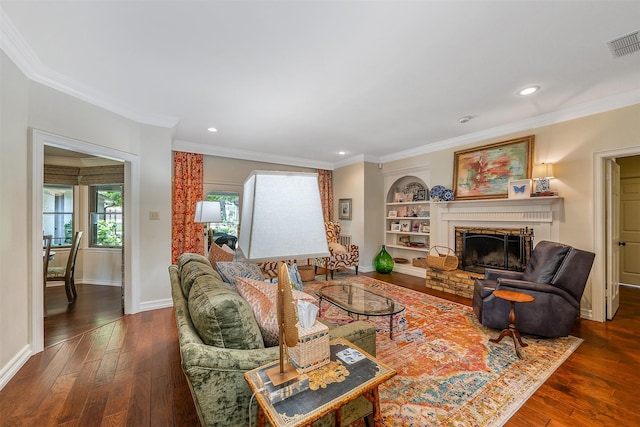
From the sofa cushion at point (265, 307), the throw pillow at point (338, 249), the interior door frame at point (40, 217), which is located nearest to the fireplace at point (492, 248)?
the throw pillow at point (338, 249)

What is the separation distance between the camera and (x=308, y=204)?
101 centimetres

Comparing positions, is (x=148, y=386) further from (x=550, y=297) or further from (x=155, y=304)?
(x=550, y=297)

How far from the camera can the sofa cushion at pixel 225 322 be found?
120 cm

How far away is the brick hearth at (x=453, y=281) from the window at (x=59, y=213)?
644 centimetres

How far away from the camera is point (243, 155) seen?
16.9 ft

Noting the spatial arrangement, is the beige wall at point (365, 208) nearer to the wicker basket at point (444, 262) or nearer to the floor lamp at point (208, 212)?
the wicker basket at point (444, 262)

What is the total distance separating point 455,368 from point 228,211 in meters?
4.46

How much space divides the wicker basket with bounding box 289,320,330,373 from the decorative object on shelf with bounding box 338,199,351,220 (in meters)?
4.81

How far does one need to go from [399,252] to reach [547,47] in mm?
4363

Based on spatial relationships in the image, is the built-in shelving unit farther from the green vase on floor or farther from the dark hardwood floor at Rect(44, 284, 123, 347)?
the dark hardwood floor at Rect(44, 284, 123, 347)

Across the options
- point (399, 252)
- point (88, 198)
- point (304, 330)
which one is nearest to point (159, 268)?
point (88, 198)

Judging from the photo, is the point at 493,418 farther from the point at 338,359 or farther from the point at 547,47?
the point at 547,47

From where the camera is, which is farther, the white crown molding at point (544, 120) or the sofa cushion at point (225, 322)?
the white crown molding at point (544, 120)

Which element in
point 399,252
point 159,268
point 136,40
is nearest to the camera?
point 136,40
